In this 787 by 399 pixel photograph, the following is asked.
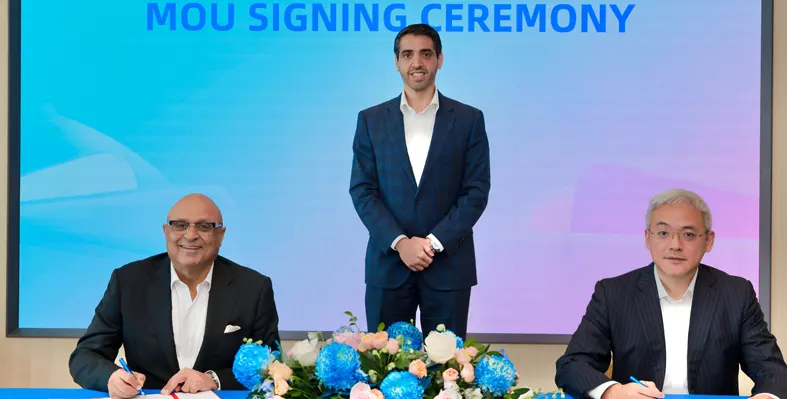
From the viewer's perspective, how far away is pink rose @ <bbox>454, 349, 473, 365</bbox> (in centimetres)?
208

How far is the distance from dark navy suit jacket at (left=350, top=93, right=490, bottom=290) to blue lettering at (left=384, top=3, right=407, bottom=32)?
3.69 ft

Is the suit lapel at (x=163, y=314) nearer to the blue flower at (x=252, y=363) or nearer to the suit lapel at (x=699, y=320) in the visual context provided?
the blue flower at (x=252, y=363)

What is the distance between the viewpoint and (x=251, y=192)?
5.34 meters

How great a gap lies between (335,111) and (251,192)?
64 centimetres

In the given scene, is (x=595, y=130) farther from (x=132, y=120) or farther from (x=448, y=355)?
(x=448, y=355)

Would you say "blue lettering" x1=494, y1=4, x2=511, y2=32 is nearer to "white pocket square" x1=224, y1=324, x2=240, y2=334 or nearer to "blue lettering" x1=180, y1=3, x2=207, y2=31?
"blue lettering" x1=180, y1=3, x2=207, y2=31

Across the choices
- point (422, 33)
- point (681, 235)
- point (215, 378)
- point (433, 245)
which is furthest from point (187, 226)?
point (681, 235)

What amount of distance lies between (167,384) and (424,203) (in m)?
1.68

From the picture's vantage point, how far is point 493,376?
2061 millimetres

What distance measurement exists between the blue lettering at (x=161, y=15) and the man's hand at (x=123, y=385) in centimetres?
303

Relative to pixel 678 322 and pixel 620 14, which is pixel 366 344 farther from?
pixel 620 14

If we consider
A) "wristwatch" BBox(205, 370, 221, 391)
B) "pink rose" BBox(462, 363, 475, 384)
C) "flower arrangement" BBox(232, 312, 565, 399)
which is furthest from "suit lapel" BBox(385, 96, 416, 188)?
"pink rose" BBox(462, 363, 475, 384)

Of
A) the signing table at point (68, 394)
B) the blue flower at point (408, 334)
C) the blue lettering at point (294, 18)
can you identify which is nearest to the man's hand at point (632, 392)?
the signing table at point (68, 394)

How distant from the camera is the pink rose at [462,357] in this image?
208 cm
